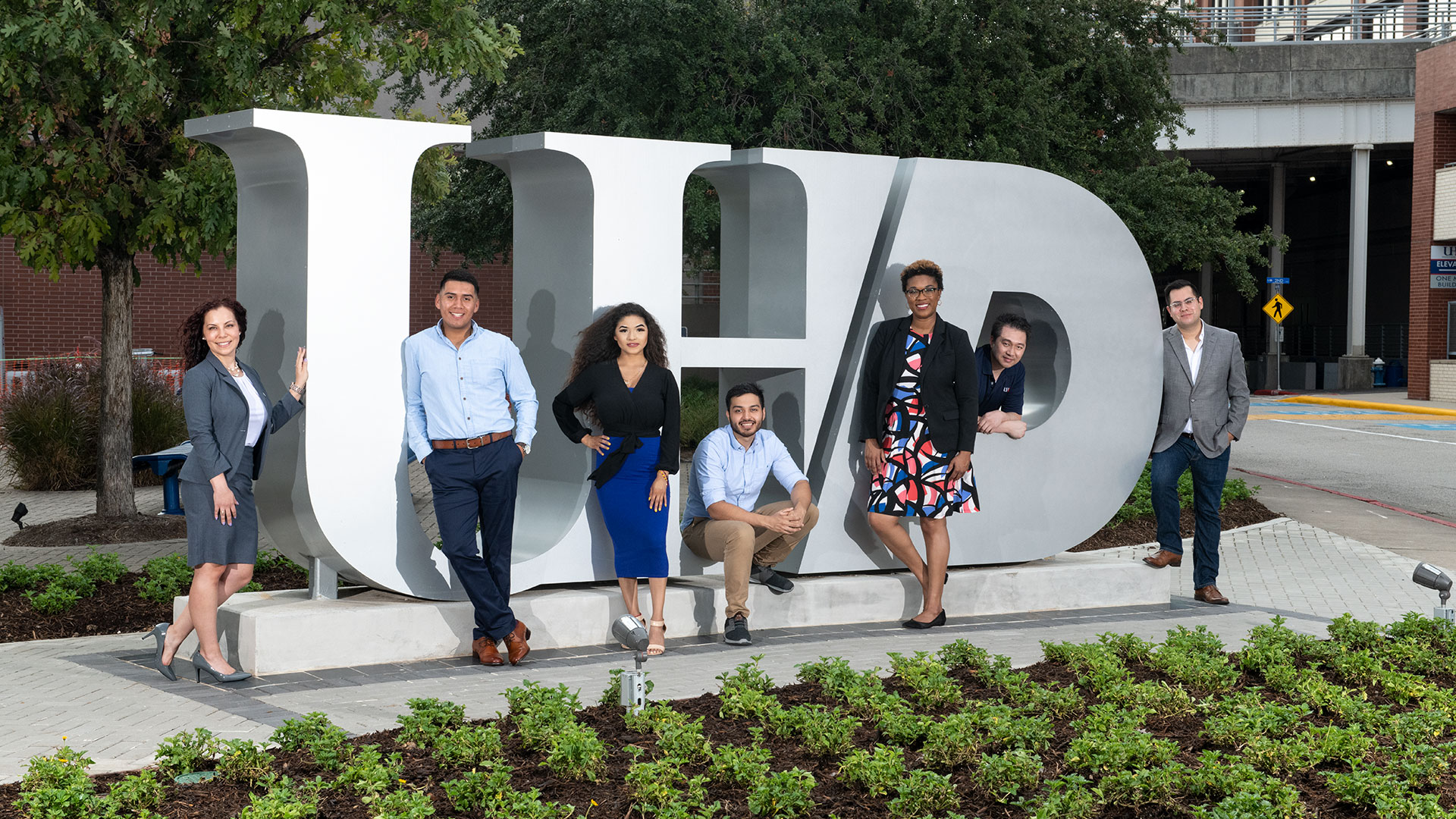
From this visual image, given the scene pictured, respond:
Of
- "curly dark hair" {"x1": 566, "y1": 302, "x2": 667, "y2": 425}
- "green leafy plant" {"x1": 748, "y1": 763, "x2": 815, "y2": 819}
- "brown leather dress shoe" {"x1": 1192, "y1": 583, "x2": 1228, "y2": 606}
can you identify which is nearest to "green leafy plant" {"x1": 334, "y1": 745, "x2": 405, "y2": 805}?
"green leafy plant" {"x1": 748, "y1": 763, "x2": 815, "y2": 819}

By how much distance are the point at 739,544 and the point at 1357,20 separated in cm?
3623

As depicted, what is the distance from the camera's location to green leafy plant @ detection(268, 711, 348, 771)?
457cm

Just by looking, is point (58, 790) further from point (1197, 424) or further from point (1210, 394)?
point (1210, 394)

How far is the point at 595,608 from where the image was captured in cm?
718

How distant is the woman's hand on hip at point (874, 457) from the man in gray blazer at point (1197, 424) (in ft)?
6.54

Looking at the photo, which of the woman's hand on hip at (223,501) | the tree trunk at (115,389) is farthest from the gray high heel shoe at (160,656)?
the tree trunk at (115,389)

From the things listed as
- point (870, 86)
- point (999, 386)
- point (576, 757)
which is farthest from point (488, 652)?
point (870, 86)

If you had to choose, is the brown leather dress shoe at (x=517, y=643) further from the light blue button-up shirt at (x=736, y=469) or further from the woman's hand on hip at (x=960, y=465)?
the woman's hand on hip at (x=960, y=465)

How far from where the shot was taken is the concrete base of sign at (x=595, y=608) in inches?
253

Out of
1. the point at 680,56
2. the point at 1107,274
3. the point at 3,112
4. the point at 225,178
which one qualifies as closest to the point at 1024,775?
the point at 1107,274

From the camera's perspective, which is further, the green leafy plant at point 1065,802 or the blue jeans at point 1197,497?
the blue jeans at point 1197,497

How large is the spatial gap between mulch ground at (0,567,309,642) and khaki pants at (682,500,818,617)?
3.02 meters

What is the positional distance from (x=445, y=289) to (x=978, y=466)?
349 cm

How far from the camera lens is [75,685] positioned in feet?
19.9
